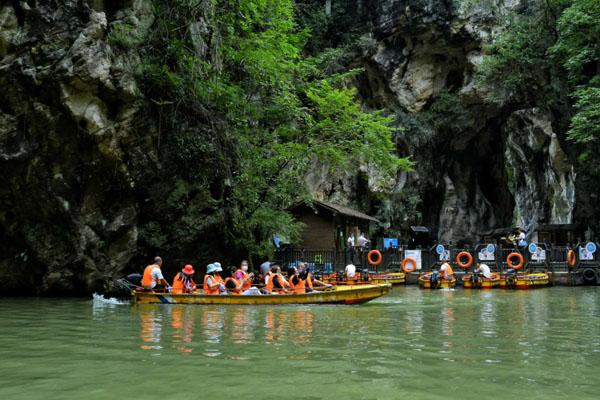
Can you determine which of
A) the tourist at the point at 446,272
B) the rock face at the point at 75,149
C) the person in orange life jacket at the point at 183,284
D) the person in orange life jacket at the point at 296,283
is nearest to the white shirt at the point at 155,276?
the person in orange life jacket at the point at 183,284

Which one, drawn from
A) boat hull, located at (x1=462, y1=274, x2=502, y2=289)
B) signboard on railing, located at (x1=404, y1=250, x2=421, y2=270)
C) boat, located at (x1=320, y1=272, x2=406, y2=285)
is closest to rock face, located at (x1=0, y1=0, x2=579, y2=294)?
boat, located at (x1=320, y1=272, x2=406, y2=285)

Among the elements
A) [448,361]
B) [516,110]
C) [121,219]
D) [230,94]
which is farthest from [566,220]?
[448,361]

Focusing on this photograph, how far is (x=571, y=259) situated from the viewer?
1025 inches

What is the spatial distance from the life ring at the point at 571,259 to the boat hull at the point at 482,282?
12.9 feet

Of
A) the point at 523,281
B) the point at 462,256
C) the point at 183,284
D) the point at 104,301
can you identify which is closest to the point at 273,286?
the point at 183,284

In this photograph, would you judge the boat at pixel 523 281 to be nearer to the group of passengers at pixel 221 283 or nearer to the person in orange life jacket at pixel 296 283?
the group of passengers at pixel 221 283

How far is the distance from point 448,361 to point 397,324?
14.0 ft

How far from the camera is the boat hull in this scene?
24.0 m

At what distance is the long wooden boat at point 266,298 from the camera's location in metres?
15.2

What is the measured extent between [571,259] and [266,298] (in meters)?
17.1

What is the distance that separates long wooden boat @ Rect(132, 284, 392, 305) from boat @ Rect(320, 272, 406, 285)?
6836 mm

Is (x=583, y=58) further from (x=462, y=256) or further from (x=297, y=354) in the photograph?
(x=297, y=354)

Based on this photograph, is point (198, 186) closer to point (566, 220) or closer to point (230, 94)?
point (230, 94)

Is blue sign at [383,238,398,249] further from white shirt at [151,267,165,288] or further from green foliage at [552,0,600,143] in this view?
white shirt at [151,267,165,288]
